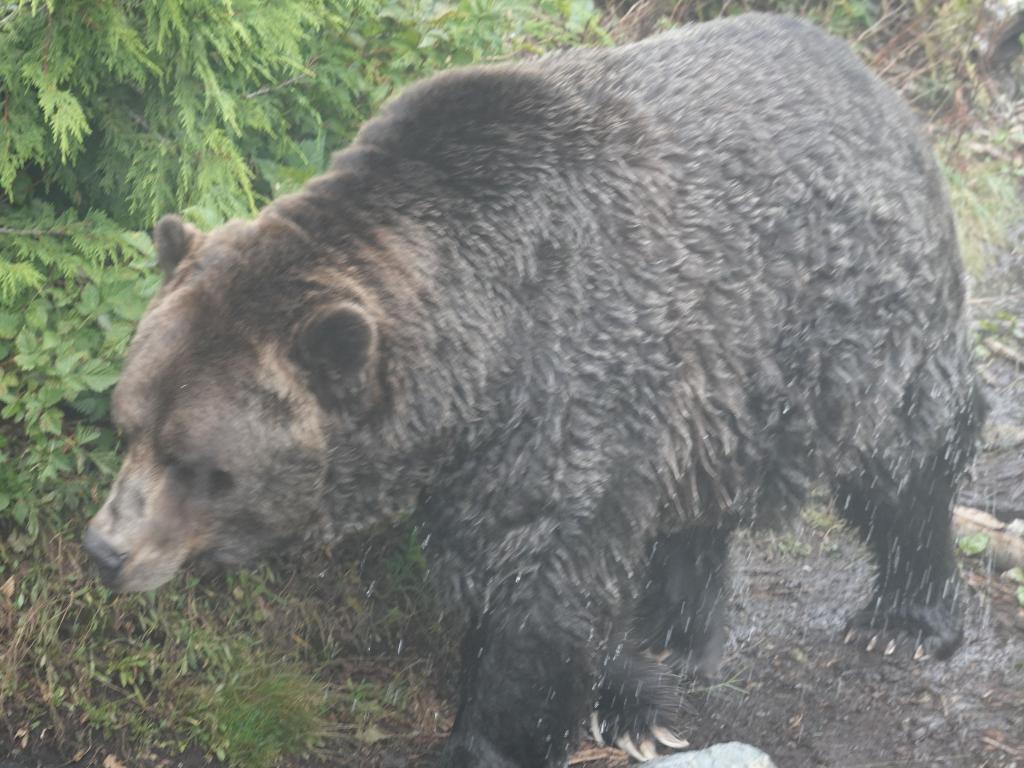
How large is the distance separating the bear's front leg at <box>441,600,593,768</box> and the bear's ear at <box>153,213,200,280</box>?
4.87 ft

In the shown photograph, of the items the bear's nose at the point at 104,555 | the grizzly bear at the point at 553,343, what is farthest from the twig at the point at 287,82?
the bear's nose at the point at 104,555

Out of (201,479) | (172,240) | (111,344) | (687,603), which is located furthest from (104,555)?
(687,603)

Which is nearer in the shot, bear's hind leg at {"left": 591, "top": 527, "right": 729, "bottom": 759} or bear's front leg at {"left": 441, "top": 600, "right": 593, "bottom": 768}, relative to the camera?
bear's front leg at {"left": 441, "top": 600, "right": 593, "bottom": 768}

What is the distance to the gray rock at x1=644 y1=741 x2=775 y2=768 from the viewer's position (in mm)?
4633

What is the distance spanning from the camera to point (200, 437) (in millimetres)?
3713

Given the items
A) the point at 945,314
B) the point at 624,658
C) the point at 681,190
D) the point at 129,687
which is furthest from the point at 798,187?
the point at 129,687

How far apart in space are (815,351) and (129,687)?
2.68m

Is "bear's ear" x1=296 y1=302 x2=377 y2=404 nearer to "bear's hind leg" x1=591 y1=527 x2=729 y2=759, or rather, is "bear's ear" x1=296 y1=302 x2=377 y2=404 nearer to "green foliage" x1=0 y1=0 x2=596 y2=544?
"green foliage" x1=0 y1=0 x2=596 y2=544

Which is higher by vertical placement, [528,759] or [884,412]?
[884,412]

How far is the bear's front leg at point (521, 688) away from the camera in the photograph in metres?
4.21

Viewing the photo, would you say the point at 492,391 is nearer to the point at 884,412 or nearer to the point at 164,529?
the point at 164,529

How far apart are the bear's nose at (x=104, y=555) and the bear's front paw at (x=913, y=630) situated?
3558 millimetres

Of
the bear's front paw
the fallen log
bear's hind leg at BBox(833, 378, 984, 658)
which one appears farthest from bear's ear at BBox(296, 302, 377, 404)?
the fallen log

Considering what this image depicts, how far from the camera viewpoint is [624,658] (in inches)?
202
